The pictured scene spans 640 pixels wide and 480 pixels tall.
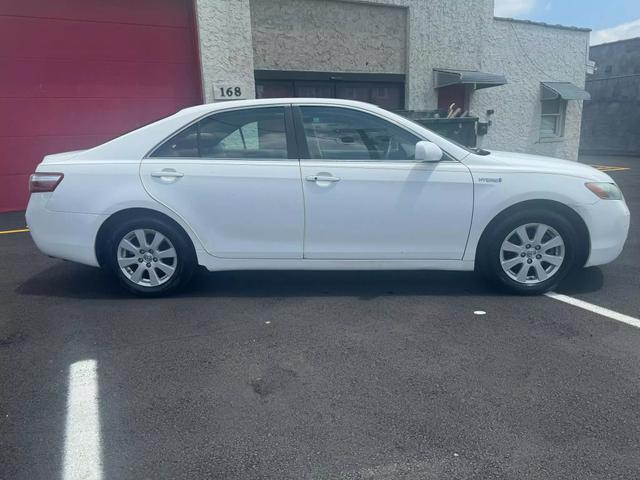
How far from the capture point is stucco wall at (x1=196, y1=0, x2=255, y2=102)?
366 inches

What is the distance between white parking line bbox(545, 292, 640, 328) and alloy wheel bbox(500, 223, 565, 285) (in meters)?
0.19

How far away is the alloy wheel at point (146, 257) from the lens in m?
4.13

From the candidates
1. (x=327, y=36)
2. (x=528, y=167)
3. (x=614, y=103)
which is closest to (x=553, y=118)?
(x=327, y=36)

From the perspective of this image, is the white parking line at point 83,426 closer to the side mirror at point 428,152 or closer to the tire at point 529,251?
the side mirror at point 428,152

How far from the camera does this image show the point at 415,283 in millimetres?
4562

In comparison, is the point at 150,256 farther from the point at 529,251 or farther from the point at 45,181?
the point at 529,251

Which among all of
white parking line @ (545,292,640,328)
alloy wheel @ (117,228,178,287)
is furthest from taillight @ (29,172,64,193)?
white parking line @ (545,292,640,328)

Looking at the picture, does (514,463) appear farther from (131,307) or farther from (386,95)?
(386,95)

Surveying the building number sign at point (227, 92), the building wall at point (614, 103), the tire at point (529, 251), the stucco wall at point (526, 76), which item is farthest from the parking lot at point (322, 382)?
the building wall at point (614, 103)

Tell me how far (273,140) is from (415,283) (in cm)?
179

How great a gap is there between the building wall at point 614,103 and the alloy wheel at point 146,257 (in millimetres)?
22375

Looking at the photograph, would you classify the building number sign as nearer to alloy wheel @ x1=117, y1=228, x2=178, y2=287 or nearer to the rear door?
the rear door

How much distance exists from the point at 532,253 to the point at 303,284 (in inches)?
77.4

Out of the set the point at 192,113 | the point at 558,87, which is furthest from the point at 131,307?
the point at 558,87
